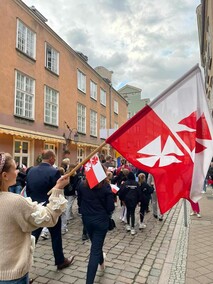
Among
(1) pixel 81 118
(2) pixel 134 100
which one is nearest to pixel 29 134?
(1) pixel 81 118

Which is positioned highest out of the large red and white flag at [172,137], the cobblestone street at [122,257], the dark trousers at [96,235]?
the large red and white flag at [172,137]

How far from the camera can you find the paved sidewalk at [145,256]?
3.97 m

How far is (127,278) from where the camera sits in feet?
13.0

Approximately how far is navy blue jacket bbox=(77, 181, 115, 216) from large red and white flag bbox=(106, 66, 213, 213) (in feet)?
3.27

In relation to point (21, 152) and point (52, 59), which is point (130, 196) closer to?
point (21, 152)

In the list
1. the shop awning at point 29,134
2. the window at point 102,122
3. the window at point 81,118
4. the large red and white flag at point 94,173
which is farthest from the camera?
the window at point 102,122

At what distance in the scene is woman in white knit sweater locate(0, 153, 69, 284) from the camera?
1.98 metres

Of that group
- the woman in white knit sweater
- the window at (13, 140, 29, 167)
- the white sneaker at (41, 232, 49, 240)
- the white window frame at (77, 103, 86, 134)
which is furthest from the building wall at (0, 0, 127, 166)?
the woman in white knit sweater

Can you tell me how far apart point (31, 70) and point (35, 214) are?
1507cm

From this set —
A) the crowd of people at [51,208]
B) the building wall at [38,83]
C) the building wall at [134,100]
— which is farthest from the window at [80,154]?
the building wall at [134,100]

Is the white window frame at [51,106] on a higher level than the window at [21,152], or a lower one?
higher

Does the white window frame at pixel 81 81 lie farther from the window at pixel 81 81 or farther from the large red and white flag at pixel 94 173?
the large red and white flag at pixel 94 173

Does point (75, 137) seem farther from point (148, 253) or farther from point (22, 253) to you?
point (22, 253)

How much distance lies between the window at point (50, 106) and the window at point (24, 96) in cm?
141
